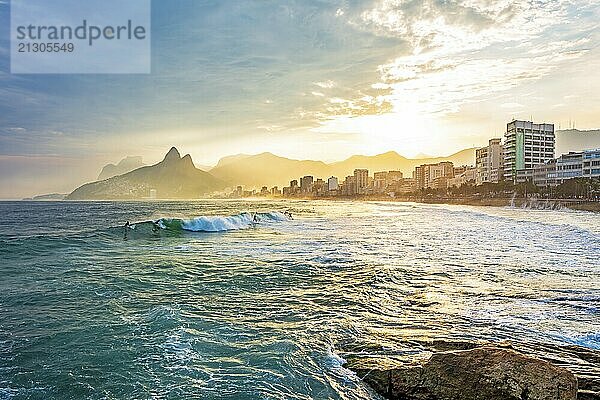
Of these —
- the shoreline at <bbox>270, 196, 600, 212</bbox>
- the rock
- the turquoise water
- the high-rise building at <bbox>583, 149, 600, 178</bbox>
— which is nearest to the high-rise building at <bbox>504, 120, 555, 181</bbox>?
the shoreline at <bbox>270, 196, 600, 212</bbox>

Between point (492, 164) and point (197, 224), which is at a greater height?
point (492, 164)

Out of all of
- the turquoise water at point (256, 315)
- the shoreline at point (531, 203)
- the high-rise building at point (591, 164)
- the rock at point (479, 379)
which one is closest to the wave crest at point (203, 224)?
the turquoise water at point (256, 315)

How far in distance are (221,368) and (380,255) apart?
45.6 feet

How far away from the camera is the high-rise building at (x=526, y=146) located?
140625mm

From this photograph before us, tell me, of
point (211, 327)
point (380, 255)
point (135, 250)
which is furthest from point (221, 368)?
point (135, 250)

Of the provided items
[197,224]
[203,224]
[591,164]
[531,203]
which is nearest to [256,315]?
[197,224]

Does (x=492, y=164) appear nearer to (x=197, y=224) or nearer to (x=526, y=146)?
(x=526, y=146)

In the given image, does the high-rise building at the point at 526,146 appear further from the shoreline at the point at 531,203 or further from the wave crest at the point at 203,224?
the wave crest at the point at 203,224

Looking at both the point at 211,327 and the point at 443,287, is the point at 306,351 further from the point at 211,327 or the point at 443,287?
the point at 443,287

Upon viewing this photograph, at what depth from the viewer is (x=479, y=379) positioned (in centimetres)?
526

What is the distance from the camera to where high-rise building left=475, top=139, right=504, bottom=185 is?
15325 centimetres

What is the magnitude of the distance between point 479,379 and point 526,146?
161 metres

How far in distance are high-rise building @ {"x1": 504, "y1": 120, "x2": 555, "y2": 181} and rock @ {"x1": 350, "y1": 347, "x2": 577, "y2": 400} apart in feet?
488

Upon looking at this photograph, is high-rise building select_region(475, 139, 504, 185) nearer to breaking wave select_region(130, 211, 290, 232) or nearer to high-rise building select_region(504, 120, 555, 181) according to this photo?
high-rise building select_region(504, 120, 555, 181)
